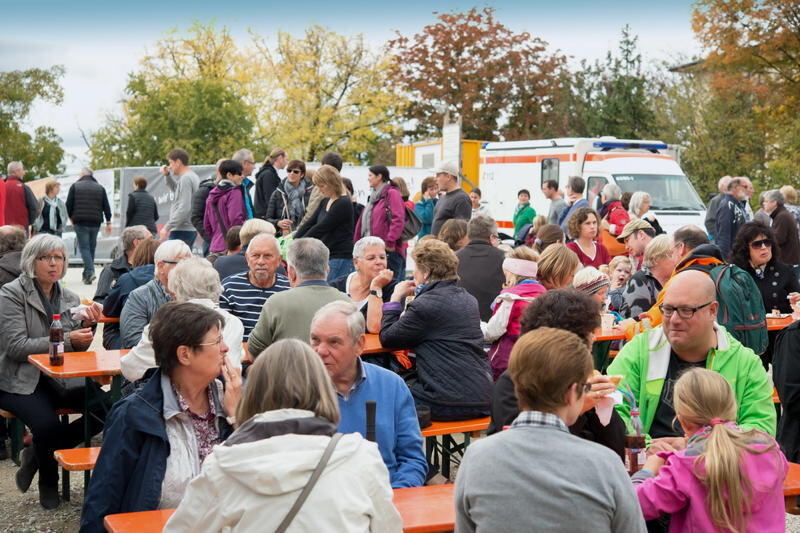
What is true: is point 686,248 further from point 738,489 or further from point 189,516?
point 189,516

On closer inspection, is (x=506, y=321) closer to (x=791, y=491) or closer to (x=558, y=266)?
(x=558, y=266)

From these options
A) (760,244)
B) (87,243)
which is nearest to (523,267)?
(760,244)

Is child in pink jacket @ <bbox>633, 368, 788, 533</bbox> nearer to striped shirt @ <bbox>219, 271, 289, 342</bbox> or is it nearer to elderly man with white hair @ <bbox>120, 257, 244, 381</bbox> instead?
elderly man with white hair @ <bbox>120, 257, 244, 381</bbox>

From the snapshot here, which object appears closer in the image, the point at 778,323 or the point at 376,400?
the point at 376,400

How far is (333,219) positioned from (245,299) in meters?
2.98

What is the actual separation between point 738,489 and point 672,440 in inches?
27.0

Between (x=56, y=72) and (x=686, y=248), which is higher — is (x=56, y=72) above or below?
above

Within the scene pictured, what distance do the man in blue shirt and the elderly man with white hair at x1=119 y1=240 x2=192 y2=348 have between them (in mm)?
2321

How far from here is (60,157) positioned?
36.5m

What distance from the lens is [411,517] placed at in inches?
132

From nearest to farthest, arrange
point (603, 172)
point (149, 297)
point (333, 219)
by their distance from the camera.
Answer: point (149, 297)
point (333, 219)
point (603, 172)

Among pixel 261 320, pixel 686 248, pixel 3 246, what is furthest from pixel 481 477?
pixel 3 246

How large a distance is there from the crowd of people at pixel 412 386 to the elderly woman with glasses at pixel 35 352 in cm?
1

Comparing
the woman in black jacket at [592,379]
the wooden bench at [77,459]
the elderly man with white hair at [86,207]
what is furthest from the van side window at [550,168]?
the woman in black jacket at [592,379]
